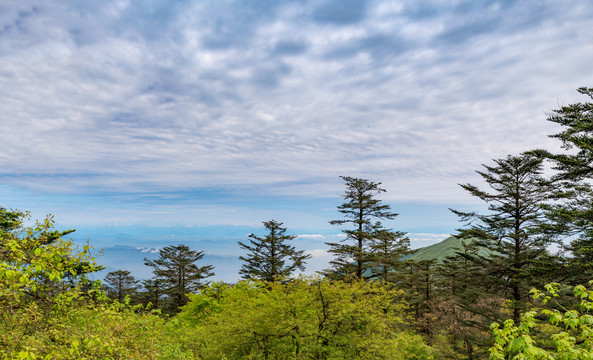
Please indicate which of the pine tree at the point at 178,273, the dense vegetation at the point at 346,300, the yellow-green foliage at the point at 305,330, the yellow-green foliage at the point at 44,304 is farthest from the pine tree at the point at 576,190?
the pine tree at the point at 178,273

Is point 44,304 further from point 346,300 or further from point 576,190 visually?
point 576,190

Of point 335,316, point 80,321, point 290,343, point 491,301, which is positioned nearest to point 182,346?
point 290,343

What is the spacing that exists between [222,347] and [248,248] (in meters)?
29.3

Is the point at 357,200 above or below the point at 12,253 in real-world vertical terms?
above

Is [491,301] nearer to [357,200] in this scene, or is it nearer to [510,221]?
[510,221]

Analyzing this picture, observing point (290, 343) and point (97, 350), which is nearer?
point (97, 350)

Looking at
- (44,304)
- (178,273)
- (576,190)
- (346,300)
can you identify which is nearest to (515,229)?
(576,190)

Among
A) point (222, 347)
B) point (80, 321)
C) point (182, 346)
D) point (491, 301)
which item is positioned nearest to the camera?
point (80, 321)

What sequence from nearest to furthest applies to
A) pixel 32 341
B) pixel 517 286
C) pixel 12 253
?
1. pixel 32 341
2. pixel 12 253
3. pixel 517 286

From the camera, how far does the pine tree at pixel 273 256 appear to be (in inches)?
1682

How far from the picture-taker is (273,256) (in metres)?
43.0

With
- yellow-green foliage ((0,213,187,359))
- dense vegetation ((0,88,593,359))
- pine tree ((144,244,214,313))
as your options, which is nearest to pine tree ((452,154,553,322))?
dense vegetation ((0,88,593,359))

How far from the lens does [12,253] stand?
5992 mm

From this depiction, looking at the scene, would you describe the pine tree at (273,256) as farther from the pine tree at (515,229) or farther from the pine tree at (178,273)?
the pine tree at (515,229)
